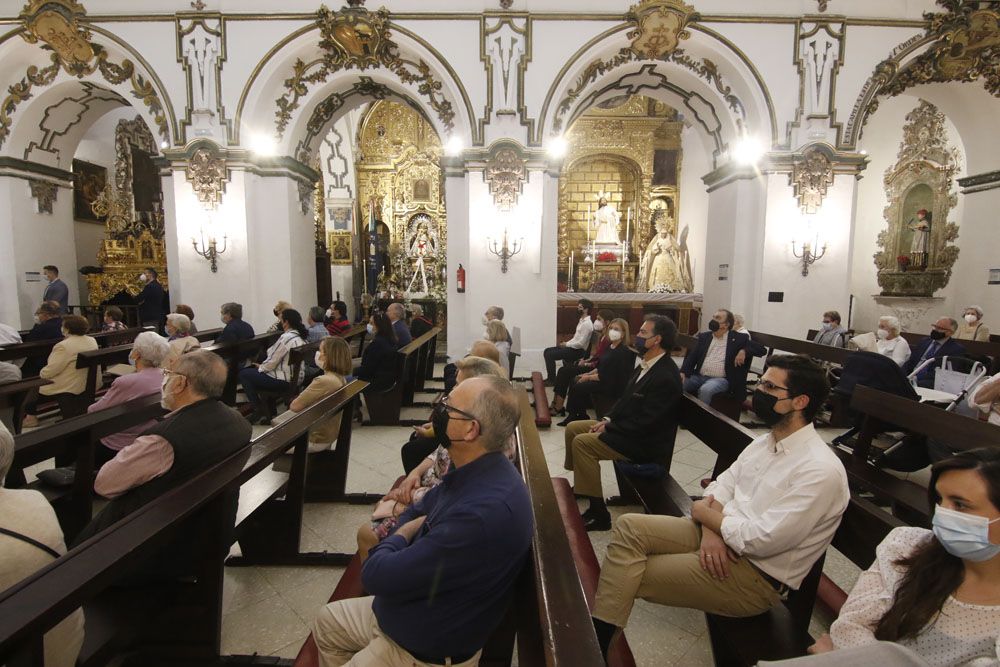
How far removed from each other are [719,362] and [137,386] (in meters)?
5.20

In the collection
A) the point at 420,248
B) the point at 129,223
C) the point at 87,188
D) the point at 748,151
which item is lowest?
the point at 420,248

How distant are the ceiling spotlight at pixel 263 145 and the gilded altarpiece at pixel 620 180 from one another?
8.20m

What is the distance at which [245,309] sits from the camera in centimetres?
838

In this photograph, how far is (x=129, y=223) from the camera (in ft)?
39.2

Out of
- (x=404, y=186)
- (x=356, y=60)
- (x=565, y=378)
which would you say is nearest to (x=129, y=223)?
(x=404, y=186)

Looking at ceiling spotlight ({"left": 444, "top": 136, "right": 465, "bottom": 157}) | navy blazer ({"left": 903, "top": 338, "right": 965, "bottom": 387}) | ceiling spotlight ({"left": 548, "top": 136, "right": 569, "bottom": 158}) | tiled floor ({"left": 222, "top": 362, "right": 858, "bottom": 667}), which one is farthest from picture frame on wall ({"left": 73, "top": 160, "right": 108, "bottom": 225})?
navy blazer ({"left": 903, "top": 338, "right": 965, "bottom": 387})

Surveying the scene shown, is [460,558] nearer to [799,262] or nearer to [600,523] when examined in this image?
[600,523]

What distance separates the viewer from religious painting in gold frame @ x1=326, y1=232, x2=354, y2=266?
14008 mm

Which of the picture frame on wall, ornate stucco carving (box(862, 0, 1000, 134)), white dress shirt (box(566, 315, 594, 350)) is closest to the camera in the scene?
white dress shirt (box(566, 315, 594, 350))

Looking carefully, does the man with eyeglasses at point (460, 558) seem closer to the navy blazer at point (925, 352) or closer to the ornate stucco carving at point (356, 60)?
the navy blazer at point (925, 352)

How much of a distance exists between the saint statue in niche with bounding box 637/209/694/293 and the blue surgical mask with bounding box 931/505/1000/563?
11.6m

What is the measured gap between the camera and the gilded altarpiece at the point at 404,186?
46.3ft

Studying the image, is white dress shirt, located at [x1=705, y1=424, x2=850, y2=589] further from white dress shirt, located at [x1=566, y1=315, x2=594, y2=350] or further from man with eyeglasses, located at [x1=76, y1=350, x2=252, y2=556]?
white dress shirt, located at [x1=566, y1=315, x2=594, y2=350]

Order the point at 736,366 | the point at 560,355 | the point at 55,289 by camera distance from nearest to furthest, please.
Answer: the point at 736,366, the point at 560,355, the point at 55,289
